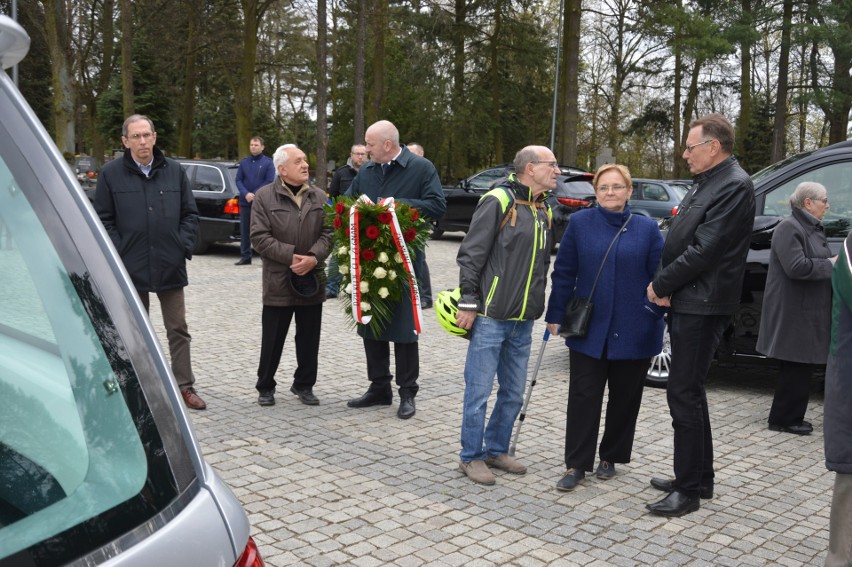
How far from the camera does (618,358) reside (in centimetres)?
506

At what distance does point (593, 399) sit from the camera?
17.0 feet

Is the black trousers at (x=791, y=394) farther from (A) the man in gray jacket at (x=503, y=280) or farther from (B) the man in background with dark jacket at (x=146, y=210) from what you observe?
(B) the man in background with dark jacket at (x=146, y=210)

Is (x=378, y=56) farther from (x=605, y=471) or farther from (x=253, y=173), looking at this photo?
(x=605, y=471)

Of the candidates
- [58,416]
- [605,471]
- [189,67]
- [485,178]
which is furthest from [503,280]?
[189,67]

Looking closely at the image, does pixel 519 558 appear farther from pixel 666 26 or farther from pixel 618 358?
pixel 666 26

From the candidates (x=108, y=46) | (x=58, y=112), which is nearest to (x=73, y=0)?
(x=108, y=46)

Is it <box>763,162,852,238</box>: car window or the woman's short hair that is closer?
the woman's short hair

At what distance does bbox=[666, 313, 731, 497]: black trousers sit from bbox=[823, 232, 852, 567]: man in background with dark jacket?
123 centimetres

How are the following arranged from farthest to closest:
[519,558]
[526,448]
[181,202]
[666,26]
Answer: [666,26] < [181,202] < [526,448] < [519,558]

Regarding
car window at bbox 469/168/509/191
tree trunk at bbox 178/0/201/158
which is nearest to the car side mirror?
car window at bbox 469/168/509/191

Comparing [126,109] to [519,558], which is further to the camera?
[126,109]

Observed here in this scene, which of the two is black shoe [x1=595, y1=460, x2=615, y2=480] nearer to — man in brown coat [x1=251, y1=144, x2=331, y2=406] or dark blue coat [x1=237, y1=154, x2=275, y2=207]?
man in brown coat [x1=251, y1=144, x2=331, y2=406]

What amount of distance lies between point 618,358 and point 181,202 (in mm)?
3247

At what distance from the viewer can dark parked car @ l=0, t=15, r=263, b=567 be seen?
4.62 ft
